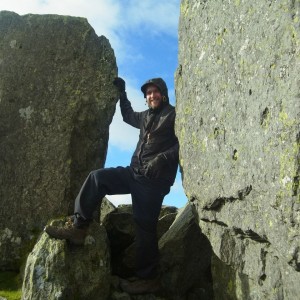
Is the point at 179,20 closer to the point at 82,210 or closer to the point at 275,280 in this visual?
the point at 82,210

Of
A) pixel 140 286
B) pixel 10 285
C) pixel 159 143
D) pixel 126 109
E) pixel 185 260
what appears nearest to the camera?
pixel 140 286

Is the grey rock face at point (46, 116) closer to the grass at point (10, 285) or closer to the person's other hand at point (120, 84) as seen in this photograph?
the person's other hand at point (120, 84)

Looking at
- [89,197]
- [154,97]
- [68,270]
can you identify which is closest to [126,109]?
[154,97]

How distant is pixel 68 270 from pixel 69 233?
0.72m

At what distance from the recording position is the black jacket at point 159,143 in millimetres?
9047

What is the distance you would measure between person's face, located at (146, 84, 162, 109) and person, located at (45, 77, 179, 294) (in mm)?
312

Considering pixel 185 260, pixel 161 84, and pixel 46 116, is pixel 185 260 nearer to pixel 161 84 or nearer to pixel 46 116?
pixel 161 84

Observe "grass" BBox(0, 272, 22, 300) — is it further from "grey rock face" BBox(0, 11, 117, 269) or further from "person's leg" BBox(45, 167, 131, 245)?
"person's leg" BBox(45, 167, 131, 245)

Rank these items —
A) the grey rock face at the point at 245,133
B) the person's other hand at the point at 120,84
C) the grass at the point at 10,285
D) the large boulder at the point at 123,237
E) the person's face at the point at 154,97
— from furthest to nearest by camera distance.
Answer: the person's other hand at the point at 120,84 < the large boulder at the point at 123,237 < the person's face at the point at 154,97 < the grass at the point at 10,285 < the grey rock face at the point at 245,133

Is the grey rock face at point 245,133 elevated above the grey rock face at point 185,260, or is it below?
above

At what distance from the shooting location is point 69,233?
349 inches

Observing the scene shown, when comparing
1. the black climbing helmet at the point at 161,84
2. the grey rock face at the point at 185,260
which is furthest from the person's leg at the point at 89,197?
the black climbing helmet at the point at 161,84

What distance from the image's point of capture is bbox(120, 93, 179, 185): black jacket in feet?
29.7

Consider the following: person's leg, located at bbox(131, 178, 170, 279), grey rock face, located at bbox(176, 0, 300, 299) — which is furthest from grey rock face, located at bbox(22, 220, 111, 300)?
grey rock face, located at bbox(176, 0, 300, 299)
